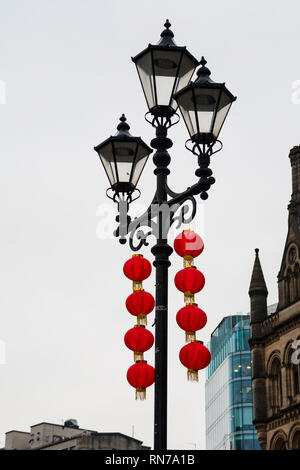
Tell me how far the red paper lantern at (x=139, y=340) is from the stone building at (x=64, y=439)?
66.5m

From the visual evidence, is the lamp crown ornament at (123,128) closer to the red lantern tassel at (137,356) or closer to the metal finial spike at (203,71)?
the metal finial spike at (203,71)

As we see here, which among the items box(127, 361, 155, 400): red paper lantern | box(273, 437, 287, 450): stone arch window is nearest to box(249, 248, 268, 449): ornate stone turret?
box(273, 437, 287, 450): stone arch window

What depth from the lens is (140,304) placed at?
42.0 feet

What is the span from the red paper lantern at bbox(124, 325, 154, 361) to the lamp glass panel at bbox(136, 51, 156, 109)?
9.83 feet

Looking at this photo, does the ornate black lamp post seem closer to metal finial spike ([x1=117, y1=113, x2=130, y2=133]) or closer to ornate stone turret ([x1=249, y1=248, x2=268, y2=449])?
metal finial spike ([x1=117, y1=113, x2=130, y2=133])

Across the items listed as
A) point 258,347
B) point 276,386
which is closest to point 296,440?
point 276,386

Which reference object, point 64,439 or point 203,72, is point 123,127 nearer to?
point 203,72

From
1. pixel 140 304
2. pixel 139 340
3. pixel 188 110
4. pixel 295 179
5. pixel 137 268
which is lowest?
pixel 139 340

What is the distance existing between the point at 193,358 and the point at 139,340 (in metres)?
0.79

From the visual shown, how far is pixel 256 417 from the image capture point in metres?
49.9
